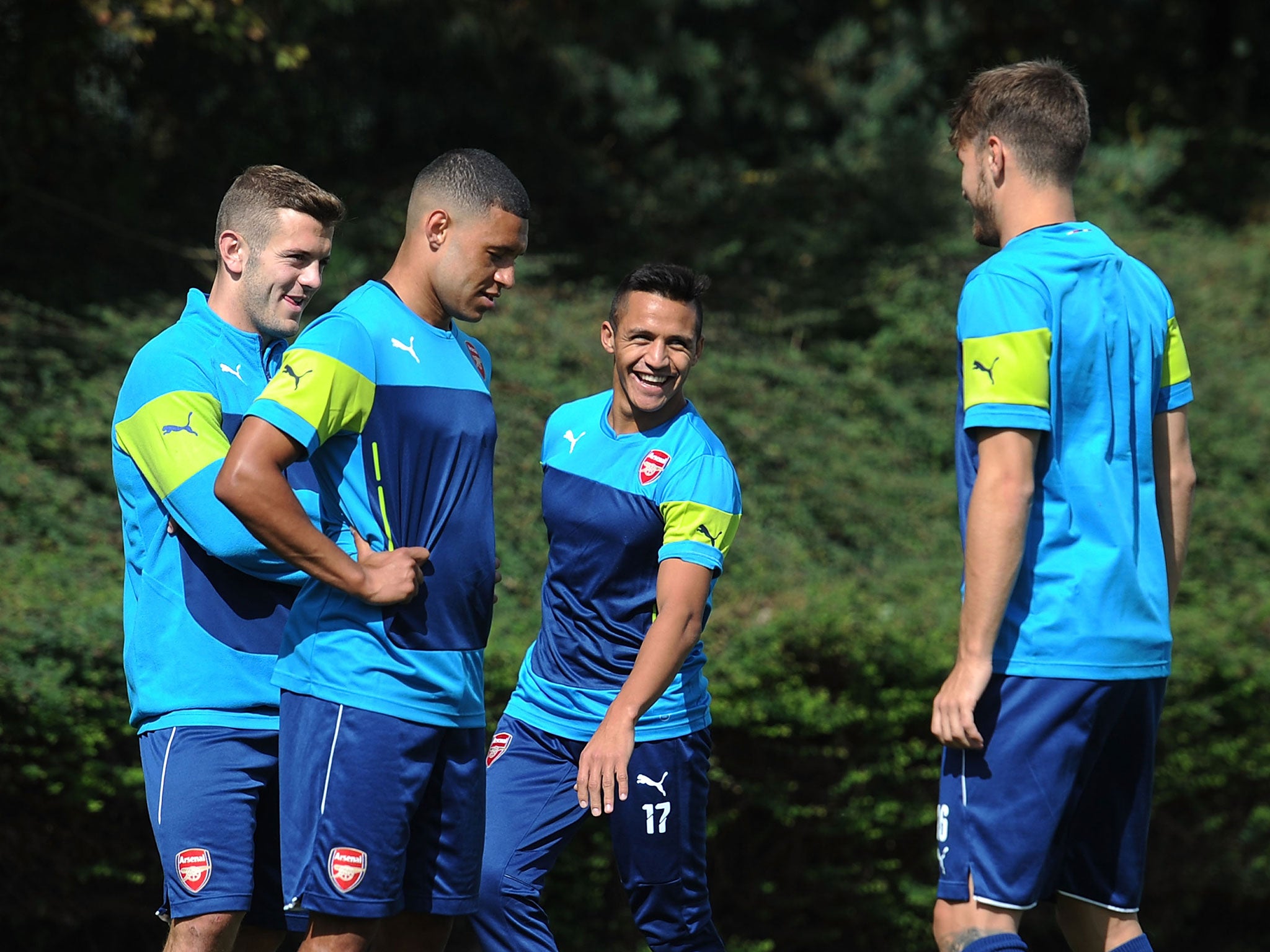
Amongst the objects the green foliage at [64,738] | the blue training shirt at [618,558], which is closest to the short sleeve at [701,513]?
the blue training shirt at [618,558]

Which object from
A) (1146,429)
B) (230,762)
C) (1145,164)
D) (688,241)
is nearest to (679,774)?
(230,762)

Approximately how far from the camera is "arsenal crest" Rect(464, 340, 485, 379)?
3135mm

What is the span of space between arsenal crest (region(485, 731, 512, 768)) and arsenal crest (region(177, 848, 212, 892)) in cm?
84

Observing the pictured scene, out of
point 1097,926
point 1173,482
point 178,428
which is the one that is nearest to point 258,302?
point 178,428

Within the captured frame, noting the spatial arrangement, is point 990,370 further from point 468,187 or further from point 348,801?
point 348,801

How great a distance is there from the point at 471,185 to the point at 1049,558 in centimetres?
150

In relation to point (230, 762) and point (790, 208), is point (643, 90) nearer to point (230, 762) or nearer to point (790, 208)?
point (790, 208)

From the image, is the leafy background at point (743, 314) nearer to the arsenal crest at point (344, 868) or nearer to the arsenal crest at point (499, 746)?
the arsenal crest at point (499, 746)

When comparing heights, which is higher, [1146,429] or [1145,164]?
[1145,164]

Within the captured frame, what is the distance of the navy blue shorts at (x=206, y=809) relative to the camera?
302 centimetres

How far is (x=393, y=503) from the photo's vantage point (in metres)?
2.82

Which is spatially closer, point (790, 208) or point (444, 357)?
point (444, 357)

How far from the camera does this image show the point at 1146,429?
2.93 m

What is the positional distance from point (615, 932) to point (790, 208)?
728cm
